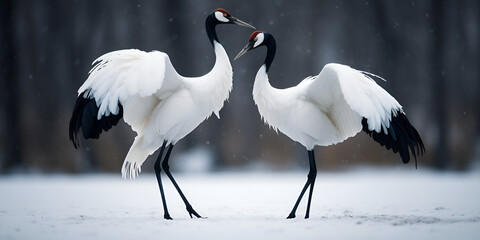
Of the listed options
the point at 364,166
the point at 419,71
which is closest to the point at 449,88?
the point at 419,71

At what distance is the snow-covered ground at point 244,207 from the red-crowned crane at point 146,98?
67 centimetres

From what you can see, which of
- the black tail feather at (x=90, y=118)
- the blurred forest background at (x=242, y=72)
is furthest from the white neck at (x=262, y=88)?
the blurred forest background at (x=242, y=72)

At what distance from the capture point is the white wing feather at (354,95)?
4.39 m

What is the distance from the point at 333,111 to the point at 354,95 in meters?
0.67

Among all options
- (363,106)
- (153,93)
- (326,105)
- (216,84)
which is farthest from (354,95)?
(153,93)

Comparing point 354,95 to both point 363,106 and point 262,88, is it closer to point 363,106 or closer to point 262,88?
point 363,106

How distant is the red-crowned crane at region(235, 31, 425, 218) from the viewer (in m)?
4.48

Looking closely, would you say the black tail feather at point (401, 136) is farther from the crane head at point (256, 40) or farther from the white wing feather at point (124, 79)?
the white wing feather at point (124, 79)

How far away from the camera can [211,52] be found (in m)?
9.71

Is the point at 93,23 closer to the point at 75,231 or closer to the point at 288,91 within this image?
the point at 288,91

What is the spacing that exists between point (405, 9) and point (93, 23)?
5427mm

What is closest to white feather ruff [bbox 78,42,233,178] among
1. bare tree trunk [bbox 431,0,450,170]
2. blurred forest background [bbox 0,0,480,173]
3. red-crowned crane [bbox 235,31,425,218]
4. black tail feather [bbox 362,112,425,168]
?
red-crowned crane [bbox 235,31,425,218]

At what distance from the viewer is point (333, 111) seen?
16.6 feet

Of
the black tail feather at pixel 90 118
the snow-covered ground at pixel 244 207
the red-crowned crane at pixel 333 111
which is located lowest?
the snow-covered ground at pixel 244 207
